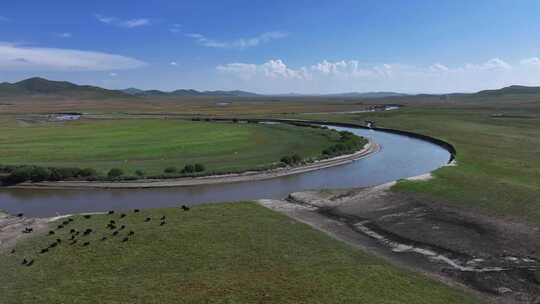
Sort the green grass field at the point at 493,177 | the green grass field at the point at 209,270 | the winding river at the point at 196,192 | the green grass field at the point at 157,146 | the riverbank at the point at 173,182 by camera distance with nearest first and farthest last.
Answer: the green grass field at the point at 209,270, the green grass field at the point at 493,177, the winding river at the point at 196,192, the riverbank at the point at 173,182, the green grass field at the point at 157,146

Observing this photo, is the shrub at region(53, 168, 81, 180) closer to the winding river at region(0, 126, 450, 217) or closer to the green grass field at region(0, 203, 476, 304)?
the winding river at region(0, 126, 450, 217)

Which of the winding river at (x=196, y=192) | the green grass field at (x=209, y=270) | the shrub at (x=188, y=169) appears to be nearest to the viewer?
the green grass field at (x=209, y=270)

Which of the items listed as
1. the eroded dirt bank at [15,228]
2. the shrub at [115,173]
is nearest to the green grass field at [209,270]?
the eroded dirt bank at [15,228]

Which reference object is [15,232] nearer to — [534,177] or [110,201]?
[110,201]

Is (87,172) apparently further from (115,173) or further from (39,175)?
(39,175)

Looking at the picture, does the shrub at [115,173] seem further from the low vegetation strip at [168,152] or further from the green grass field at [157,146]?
the green grass field at [157,146]

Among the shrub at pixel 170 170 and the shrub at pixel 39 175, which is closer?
the shrub at pixel 39 175

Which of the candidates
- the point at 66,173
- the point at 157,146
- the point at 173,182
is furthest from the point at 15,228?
the point at 157,146
